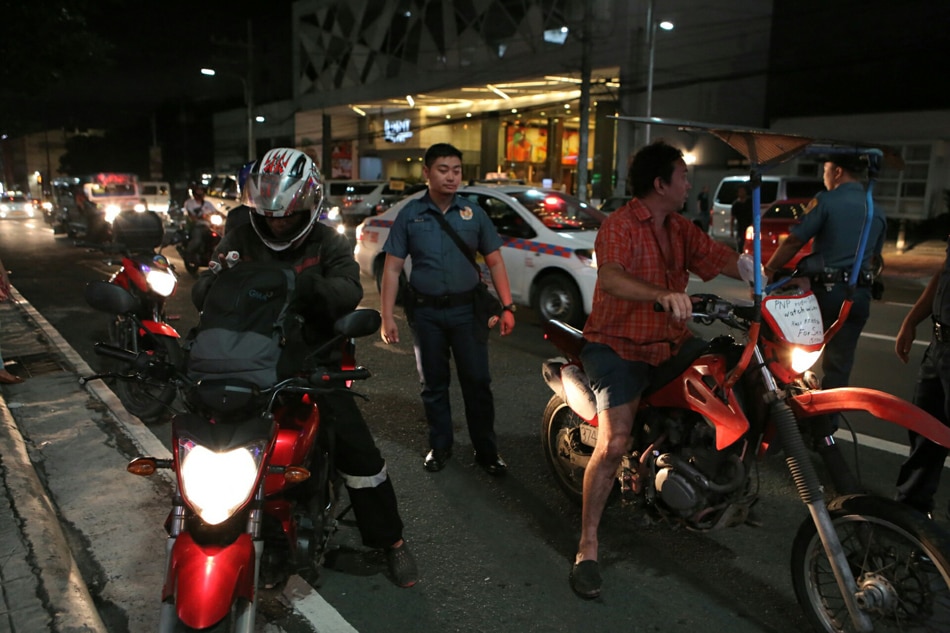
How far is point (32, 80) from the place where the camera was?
14.6m

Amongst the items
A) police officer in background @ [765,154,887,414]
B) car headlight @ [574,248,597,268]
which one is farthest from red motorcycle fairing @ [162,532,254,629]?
car headlight @ [574,248,597,268]

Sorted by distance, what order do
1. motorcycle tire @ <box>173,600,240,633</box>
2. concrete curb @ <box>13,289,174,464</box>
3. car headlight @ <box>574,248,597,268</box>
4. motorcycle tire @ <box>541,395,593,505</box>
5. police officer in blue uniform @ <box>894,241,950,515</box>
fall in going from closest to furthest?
motorcycle tire @ <box>173,600,240,633</box> → police officer in blue uniform @ <box>894,241,950,515</box> → motorcycle tire @ <box>541,395,593,505</box> → concrete curb @ <box>13,289,174,464</box> → car headlight @ <box>574,248,597,268</box>

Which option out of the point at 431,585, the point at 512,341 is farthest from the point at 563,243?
the point at 431,585

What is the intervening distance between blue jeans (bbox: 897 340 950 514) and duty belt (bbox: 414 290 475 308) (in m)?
2.40

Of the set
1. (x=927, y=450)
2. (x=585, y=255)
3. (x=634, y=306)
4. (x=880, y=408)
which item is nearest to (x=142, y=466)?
(x=634, y=306)

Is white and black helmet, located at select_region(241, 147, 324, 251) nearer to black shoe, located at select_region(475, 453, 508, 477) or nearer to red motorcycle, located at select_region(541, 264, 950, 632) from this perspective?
red motorcycle, located at select_region(541, 264, 950, 632)

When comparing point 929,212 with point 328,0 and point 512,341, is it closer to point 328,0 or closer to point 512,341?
point 512,341

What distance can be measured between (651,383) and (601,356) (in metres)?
0.25

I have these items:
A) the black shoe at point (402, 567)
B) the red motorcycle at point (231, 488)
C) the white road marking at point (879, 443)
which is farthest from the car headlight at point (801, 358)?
the white road marking at point (879, 443)

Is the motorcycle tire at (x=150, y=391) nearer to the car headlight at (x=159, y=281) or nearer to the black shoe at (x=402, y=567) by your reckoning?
the car headlight at (x=159, y=281)

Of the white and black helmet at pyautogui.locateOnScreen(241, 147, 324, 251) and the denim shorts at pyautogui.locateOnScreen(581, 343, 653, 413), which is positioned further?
Result: the denim shorts at pyautogui.locateOnScreen(581, 343, 653, 413)

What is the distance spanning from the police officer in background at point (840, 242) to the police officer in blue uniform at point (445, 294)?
2.03 m

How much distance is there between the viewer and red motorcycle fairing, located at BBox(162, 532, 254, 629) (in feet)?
6.98

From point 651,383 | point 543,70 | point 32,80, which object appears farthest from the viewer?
point 543,70
